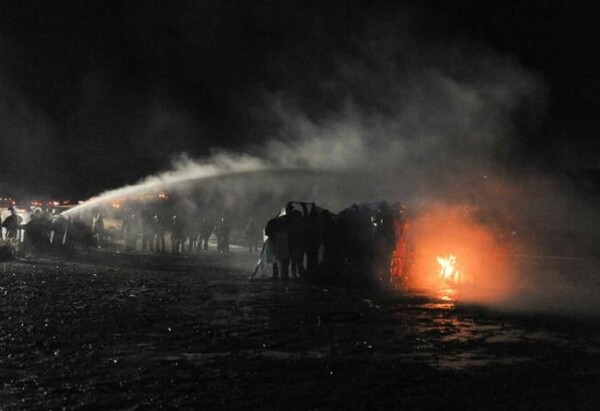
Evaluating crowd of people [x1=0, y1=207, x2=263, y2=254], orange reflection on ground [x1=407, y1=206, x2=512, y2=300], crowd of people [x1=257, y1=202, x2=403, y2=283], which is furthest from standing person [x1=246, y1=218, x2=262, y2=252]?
crowd of people [x1=257, y1=202, x2=403, y2=283]

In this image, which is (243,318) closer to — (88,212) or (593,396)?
(593,396)

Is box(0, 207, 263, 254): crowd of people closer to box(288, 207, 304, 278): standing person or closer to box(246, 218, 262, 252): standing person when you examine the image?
box(246, 218, 262, 252): standing person

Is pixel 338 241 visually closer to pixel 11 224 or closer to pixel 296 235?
pixel 296 235

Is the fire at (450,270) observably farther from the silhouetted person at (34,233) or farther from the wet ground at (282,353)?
the silhouetted person at (34,233)

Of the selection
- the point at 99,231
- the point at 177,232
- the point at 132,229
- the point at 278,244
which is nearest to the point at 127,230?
the point at 132,229

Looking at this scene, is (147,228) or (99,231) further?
(99,231)

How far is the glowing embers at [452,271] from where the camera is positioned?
57.2 ft

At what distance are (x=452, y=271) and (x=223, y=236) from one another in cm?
1791

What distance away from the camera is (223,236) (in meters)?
33.1

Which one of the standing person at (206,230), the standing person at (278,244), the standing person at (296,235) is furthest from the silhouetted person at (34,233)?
the standing person at (296,235)

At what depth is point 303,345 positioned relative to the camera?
8.09m

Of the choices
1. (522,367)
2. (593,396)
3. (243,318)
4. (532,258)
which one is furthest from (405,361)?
(532,258)

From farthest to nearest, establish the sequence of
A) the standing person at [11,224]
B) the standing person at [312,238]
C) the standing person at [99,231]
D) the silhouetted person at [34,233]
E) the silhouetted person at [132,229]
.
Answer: the standing person at [99,231], the silhouetted person at [132,229], the standing person at [11,224], the silhouetted person at [34,233], the standing person at [312,238]

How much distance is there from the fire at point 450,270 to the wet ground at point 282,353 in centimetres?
421
